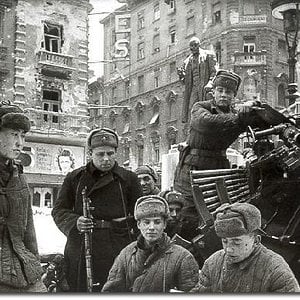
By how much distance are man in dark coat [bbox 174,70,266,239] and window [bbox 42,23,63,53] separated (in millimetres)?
983

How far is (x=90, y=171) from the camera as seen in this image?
2283 mm

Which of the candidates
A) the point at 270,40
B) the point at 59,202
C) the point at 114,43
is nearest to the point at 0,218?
the point at 59,202

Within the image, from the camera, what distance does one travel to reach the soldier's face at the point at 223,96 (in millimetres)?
2521

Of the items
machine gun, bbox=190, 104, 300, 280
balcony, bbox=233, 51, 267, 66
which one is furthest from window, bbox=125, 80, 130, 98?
machine gun, bbox=190, 104, 300, 280

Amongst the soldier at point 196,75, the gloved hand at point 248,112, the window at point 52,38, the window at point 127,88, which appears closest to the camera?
the gloved hand at point 248,112

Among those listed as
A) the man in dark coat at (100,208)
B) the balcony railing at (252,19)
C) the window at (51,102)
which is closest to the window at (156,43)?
the balcony railing at (252,19)

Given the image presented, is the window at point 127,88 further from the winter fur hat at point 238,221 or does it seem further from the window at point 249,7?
the winter fur hat at point 238,221

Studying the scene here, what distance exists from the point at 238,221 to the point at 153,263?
1.35 ft

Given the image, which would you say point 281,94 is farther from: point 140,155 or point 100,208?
point 100,208

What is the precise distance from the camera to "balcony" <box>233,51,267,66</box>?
3081 millimetres

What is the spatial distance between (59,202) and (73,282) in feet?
1.02

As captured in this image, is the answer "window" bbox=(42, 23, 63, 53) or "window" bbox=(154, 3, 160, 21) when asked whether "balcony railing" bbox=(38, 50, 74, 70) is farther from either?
"window" bbox=(154, 3, 160, 21)

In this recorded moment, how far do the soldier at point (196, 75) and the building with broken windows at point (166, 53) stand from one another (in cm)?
7

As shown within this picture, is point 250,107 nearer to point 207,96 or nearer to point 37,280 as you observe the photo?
point 37,280
